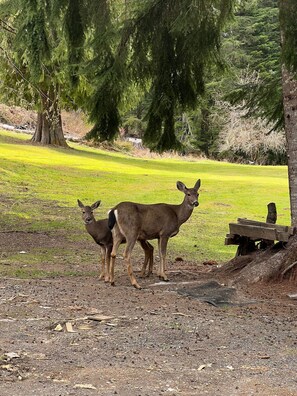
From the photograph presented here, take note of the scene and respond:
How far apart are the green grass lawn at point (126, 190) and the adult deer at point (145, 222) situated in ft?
11.8

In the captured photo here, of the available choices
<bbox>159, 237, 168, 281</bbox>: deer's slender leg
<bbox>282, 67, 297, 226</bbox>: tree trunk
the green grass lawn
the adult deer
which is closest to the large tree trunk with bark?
<bbox>282, 67, 297, 226</bbox>: tree trunk

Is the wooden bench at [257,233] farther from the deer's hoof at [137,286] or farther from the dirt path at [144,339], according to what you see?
the deer's hoof at [137,286]

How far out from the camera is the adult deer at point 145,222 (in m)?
11.2

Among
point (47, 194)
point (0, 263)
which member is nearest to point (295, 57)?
point (0, 263)

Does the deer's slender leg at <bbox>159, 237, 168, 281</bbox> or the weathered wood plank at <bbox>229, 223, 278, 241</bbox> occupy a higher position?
the weathered wood plank at <bbox>229, 223, 278, 241</bbox>

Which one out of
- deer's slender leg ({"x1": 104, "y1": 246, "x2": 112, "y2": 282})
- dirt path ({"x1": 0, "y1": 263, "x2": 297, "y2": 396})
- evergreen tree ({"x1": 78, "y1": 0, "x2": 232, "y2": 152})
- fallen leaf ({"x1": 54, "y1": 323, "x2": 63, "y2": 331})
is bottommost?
dirt path ({"x1": 0, "y1": 263, "x2": 297, "y2": 396})

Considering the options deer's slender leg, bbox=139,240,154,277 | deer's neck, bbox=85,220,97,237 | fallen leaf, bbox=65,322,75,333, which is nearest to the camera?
fallen leaf, bbox=65,322,75,333

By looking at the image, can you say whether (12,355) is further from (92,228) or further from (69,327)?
(92,228)

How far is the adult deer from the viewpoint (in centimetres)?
1124

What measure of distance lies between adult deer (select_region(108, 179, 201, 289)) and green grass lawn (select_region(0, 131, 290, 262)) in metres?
3.60

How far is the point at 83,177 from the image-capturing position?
110 ft

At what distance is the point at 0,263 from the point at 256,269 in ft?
16.1

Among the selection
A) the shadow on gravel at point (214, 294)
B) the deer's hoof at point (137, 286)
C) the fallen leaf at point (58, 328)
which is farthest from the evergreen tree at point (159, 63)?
the fallen leaf at point (58, 328)

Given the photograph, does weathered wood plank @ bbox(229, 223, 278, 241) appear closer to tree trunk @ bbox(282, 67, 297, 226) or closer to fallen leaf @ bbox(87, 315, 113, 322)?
tree trunk @ bbox(282, 67, 297, 226)
